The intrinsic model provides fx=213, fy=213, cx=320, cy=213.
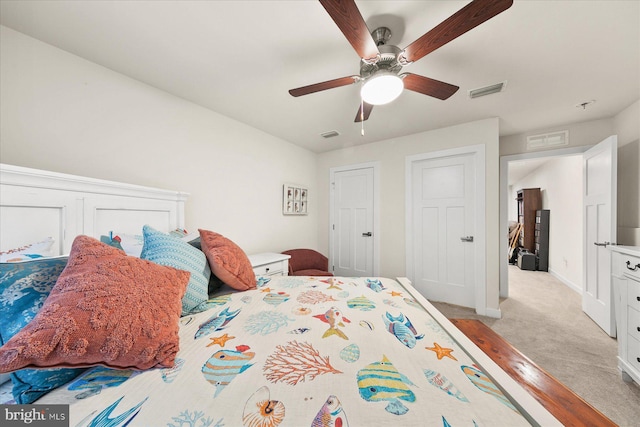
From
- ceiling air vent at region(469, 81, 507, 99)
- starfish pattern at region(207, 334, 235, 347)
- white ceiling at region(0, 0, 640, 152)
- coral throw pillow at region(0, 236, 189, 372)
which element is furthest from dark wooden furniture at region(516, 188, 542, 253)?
coral throw pillow at region(0, 236, 189, 372)

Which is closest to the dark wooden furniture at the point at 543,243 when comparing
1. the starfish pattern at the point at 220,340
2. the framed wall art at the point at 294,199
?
the framed wall art at the point at 294,199

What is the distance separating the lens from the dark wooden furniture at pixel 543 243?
15.8 ft

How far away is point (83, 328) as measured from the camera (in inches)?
24.5

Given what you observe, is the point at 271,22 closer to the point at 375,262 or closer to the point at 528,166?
the point at 375,262

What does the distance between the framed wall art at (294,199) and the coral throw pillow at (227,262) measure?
6.20ft

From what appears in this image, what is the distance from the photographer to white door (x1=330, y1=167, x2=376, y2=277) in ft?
11.6

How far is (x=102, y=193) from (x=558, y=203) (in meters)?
7.16

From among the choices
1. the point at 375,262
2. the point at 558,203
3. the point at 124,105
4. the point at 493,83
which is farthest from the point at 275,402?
the point at 558,203

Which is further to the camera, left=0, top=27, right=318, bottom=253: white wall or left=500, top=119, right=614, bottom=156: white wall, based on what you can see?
left=500, top=119, right=614, bottom=156: white wall

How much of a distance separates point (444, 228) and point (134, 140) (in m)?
3.64

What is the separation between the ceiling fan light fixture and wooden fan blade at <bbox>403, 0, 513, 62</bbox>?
0.15 metres

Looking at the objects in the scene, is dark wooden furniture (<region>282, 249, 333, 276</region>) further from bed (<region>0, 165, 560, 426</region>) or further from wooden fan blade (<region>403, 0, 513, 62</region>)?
wooden fan blade (<region>403, 0, 513, 62</region>)

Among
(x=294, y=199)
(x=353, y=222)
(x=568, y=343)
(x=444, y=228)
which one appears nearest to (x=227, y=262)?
(x=294, y=199)

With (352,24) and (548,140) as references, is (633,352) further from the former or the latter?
(352,24)
